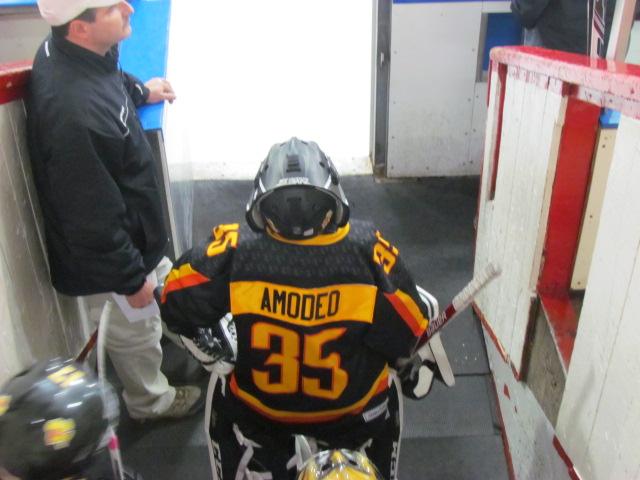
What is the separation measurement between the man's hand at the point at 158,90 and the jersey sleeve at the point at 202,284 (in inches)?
36.4

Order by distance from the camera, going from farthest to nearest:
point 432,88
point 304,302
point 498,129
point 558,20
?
point 432,88 < point 558,20 < point 498,129 < point 304,302

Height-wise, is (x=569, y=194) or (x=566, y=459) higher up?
(x=569, y=194)

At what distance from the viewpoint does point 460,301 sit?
1106 millimetres

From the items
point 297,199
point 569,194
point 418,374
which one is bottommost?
point 418,374

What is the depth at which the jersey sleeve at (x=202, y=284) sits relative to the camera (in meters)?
1.18

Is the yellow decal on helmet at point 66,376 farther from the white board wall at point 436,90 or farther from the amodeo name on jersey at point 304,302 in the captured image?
the white board wall at point 436,90

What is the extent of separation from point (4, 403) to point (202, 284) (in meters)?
0.46

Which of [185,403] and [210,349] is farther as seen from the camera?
[185,403]

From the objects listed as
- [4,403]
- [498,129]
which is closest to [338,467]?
[4,403]

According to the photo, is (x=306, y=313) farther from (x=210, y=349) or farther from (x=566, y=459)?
(x=566, y=459)

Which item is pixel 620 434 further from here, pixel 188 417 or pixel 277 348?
pixel 188 417

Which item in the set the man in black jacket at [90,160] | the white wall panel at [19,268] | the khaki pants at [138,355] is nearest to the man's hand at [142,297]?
the man in black jacket at [90,160]

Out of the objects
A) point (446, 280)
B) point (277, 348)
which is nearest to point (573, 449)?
point (277, 348)

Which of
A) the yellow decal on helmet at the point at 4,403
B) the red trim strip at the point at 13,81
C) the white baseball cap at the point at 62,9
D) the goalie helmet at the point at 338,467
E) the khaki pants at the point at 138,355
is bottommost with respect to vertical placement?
the khaki pants at the point at 138,355
